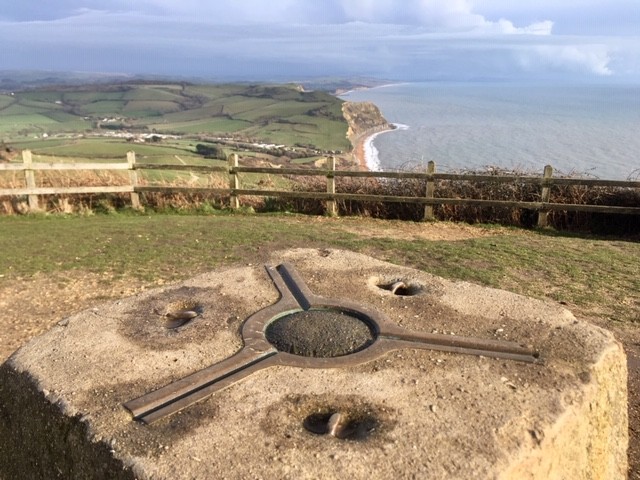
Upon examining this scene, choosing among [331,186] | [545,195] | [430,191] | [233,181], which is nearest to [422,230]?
[430,191]

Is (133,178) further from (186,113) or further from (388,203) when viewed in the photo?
(186,113)

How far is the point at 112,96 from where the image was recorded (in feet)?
256

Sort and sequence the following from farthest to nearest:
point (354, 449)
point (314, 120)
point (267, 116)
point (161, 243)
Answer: point (267, 116) < point (314, 120) < point (161, 243) < point (354, 449)

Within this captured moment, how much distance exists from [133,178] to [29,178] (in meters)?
2.13

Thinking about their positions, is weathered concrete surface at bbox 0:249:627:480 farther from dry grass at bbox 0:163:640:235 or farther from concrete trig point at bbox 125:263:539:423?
dry grass at bbox 0:163:640:235

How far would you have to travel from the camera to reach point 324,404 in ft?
9.11

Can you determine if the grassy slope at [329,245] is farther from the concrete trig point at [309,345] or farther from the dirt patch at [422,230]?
the concrete trig point at [309,345]

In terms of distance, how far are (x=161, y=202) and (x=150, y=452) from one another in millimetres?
11440

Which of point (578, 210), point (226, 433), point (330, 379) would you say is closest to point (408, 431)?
point (330, 379)

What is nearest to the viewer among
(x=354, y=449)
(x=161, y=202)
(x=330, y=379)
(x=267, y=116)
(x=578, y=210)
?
(x=354, y=449)

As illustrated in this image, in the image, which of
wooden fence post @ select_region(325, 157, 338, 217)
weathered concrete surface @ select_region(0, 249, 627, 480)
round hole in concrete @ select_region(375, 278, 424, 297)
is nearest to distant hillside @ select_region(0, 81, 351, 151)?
wooden fence post @ select_region(325, 157, 338, 217)

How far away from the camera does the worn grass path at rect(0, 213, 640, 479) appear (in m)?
6.41

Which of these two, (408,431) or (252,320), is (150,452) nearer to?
(408,431)

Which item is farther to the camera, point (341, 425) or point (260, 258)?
point (260, 258)
